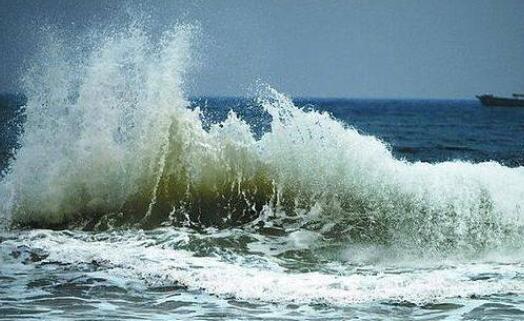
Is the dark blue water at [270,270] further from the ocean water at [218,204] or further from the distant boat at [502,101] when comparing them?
the distant boat at [502,101]

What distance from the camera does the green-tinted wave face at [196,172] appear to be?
10852 millimetres

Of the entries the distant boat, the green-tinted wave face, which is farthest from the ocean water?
the distant boat

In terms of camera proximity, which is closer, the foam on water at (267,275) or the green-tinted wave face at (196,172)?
the foam on water at (267,275)

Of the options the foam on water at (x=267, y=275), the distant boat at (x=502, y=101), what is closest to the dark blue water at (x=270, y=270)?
the foam on water at (x=267, y=275)

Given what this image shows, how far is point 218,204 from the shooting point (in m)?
11.4

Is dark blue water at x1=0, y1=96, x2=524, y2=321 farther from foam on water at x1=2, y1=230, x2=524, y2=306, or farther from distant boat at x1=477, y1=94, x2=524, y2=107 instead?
distant boat at x1=477, y1=94, x2=524, y2=107

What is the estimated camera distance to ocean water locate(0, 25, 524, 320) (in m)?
7.96

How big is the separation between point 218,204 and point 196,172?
0.78 meters

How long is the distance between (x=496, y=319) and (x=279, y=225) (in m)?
4.94

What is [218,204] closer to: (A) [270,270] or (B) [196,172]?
(B) [196,172]

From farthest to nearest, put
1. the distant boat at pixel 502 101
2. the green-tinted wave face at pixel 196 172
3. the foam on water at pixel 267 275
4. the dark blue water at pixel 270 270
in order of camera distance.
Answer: the distant boat at pixel 502 101 < the green-tinted wave face at pixel 196 172 < the foam on water at pixel 267 275 < the dark blue water at pixel 270 270

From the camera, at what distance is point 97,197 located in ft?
37.2

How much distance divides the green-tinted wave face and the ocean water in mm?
26

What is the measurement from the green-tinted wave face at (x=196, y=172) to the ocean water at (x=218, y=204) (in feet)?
0.09
